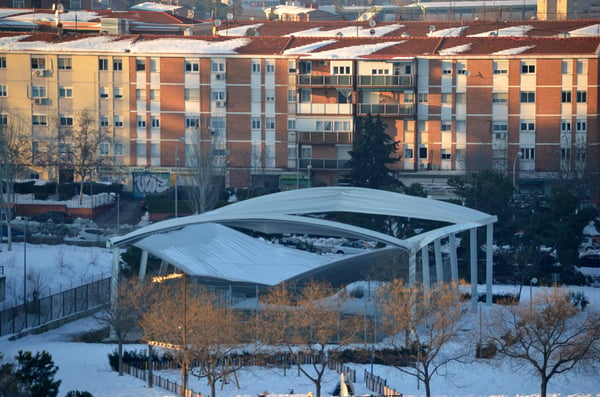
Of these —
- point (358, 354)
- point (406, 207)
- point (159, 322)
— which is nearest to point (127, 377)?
point (159, 322)

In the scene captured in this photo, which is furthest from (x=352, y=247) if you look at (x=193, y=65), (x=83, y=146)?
(x=83, y=146)

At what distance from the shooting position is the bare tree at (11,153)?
1752 inches

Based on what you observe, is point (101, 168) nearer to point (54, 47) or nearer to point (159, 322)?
point (54, 47)

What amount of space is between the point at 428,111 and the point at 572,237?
1774 cm

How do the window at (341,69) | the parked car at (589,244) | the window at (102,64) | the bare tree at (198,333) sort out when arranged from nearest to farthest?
the bare tree at (198,333), the parked car at (589,244), the window at (341,69), the window at (102,64)

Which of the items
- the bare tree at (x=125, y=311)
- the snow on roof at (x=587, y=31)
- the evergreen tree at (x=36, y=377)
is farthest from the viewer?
the snow on roof at (x=587, y=31)

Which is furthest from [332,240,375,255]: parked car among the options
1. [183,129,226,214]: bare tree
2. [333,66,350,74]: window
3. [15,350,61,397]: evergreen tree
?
[15,350,61,397]: evergreen tree

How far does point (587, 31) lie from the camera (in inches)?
2251


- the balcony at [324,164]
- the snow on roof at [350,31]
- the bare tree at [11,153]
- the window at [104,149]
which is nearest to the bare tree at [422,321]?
the bare tree at [11,153]

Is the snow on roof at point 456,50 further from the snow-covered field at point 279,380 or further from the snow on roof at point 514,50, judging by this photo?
the snow-covered field at point 279,380

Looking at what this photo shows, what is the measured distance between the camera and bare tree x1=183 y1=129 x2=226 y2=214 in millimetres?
47188

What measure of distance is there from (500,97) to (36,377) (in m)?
34.0

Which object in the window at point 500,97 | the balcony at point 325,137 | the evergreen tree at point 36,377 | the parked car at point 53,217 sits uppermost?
the window at point 500,97

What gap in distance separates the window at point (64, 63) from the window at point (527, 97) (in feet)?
63.5
